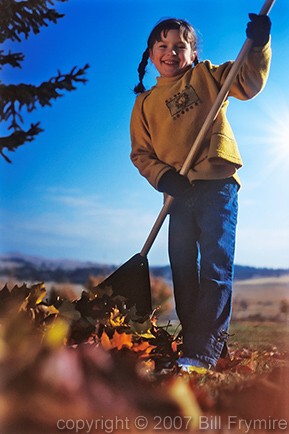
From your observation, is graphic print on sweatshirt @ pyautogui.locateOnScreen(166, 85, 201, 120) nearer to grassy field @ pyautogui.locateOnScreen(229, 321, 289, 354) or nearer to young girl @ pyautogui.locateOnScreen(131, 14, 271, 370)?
young girl @ pyautogui.locateOnScreen(131, 14, 271, 370)

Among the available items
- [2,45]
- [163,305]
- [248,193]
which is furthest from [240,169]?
[2,45]

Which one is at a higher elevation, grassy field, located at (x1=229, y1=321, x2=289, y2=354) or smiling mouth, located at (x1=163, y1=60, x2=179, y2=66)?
smiling mouth, located at (x1=163, y1=60, x2=179, y2=66)

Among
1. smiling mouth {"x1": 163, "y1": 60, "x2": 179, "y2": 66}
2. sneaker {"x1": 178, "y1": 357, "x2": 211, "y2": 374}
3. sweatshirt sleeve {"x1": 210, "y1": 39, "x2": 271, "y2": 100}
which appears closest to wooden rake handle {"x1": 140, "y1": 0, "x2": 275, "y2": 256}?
sweatshirt sleeve {"x1": 210, "y1": 39, "x2": 271, "y2": 100}

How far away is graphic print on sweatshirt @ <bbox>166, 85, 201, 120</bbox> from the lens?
136 centimetres

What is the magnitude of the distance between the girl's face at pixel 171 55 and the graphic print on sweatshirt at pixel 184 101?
0.05 meters

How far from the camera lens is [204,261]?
52.7 inches

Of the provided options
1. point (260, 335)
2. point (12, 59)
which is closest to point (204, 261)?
point (260, 335)

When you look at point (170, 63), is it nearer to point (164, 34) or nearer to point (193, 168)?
point (164, 34)

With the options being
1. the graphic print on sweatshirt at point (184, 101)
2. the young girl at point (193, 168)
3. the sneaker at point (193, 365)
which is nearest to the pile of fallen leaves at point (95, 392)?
the sneaker at point (193, 365)

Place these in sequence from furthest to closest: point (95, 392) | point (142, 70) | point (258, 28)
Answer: point (142, 70)
point (258, 28)
point (95, 392)

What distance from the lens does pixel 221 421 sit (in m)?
0.88

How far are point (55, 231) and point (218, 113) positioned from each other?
16.4 inches

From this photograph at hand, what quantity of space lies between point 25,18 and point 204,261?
62cm

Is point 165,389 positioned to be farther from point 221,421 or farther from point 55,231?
point 55,231
